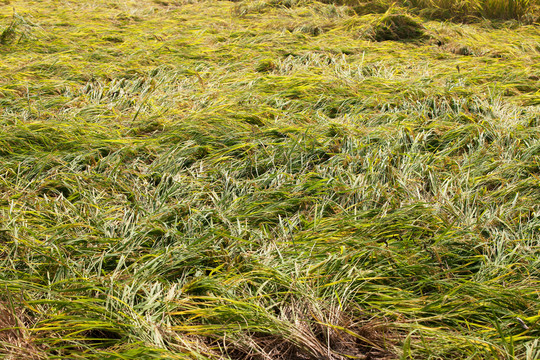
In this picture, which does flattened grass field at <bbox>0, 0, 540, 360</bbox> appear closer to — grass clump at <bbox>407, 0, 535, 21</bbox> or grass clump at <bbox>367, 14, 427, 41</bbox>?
grass clump at <bbox>367, 14, 427, 41</bbox>

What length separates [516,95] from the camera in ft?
10.3

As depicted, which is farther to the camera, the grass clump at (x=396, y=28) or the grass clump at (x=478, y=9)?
the grass clump at (x=478, y=9)

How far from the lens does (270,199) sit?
86.2 inches

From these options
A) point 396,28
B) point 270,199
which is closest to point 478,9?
point 396,28

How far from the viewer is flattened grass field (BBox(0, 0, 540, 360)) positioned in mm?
1507

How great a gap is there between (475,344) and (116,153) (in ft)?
6.67

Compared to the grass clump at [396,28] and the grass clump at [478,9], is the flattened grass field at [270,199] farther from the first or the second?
the grass clump at [478,9]

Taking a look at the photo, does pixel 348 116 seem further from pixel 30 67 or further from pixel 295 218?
pixel 30 67

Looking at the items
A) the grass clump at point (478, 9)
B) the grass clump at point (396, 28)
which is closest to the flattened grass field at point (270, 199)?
the grass clump at point (396, 28)

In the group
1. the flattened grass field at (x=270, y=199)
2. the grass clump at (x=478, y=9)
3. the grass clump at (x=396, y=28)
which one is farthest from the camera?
the grass clump at (x=478, y=9)

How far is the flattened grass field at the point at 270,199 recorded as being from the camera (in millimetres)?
1507

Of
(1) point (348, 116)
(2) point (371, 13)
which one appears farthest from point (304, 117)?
(2) point (371, 13)

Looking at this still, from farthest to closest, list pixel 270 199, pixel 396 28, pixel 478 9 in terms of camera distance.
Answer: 1. pixel 478 9
2. pixel 396 28
3. pixel 270 199

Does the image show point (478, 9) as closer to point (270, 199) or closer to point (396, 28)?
point (396, 28)
